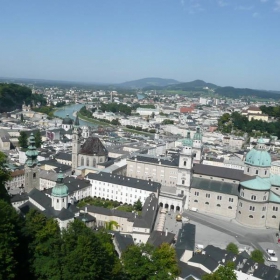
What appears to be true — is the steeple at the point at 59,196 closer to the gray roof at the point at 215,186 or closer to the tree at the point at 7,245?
the tree at the point at 7,245

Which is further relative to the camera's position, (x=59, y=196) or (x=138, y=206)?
(x=138, y=206)

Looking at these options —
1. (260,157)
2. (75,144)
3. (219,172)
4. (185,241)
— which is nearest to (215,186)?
(219,172)

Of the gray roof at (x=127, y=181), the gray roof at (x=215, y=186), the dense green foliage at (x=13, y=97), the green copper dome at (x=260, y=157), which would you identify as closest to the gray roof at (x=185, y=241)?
the gray roof at (x=127, y=181)

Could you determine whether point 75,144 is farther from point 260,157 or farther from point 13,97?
point 13,97

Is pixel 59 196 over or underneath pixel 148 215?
over

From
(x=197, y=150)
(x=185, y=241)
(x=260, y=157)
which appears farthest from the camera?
(x=197, y=150)

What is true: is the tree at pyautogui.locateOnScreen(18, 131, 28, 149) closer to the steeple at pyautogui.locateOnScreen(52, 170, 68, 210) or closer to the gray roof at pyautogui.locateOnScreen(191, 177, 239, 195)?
the gray roof at pyautogui.locateOnScreen(191, 177, 239, 195)
